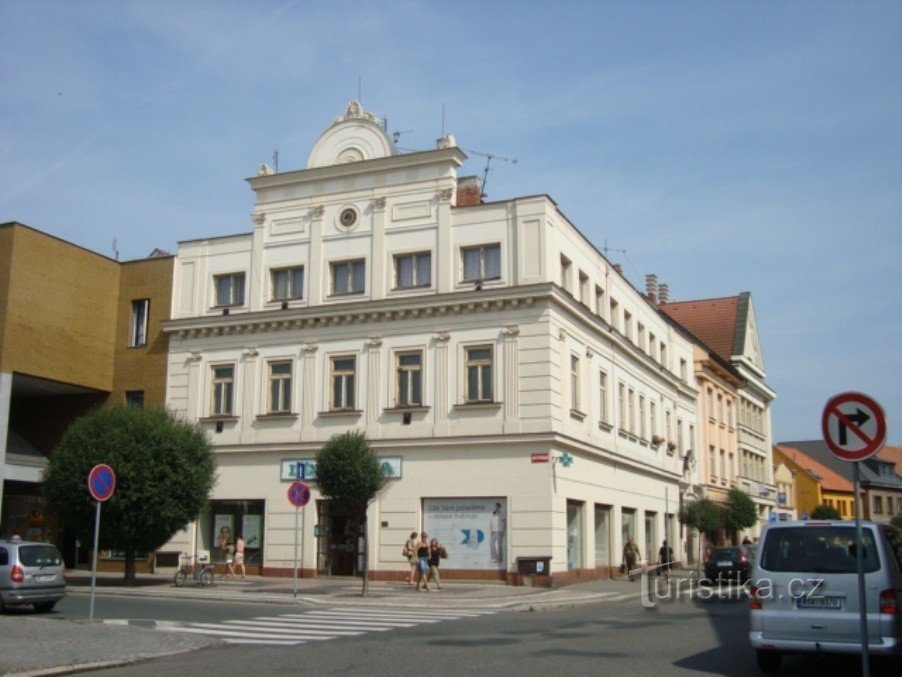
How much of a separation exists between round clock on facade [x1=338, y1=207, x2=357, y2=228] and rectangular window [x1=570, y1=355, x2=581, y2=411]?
881 centimetres

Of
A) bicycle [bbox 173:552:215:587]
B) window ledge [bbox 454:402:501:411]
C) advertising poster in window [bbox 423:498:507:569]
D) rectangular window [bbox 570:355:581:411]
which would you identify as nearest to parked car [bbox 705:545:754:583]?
rectangular window [bbox 570:355:581:411]

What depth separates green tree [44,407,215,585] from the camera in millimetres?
28625

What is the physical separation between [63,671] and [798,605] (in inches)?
359

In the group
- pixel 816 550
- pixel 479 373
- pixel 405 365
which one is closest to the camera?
pixel 816 550

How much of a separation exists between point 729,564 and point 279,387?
1627cm

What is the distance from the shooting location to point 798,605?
37.4 ft

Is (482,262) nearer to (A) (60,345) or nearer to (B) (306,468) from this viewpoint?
(B) (306,468)

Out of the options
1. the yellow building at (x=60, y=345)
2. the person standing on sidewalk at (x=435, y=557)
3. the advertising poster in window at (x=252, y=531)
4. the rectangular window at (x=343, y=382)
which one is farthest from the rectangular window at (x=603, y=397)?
the yellow building at (x=60, y=345)

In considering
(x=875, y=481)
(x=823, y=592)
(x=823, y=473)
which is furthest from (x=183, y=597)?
(x=875, y=481)

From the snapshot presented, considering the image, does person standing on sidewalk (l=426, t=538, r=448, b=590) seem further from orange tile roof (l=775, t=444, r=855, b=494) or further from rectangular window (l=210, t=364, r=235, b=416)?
orange tile roof (l=775, t=444, r=855, b=494)

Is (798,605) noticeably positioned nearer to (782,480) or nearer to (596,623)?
(596,623)

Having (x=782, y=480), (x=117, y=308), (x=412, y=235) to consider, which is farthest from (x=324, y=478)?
(x=782, y=480)

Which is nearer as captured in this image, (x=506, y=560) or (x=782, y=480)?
(x=506, y=560)

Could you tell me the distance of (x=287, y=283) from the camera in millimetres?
35000
